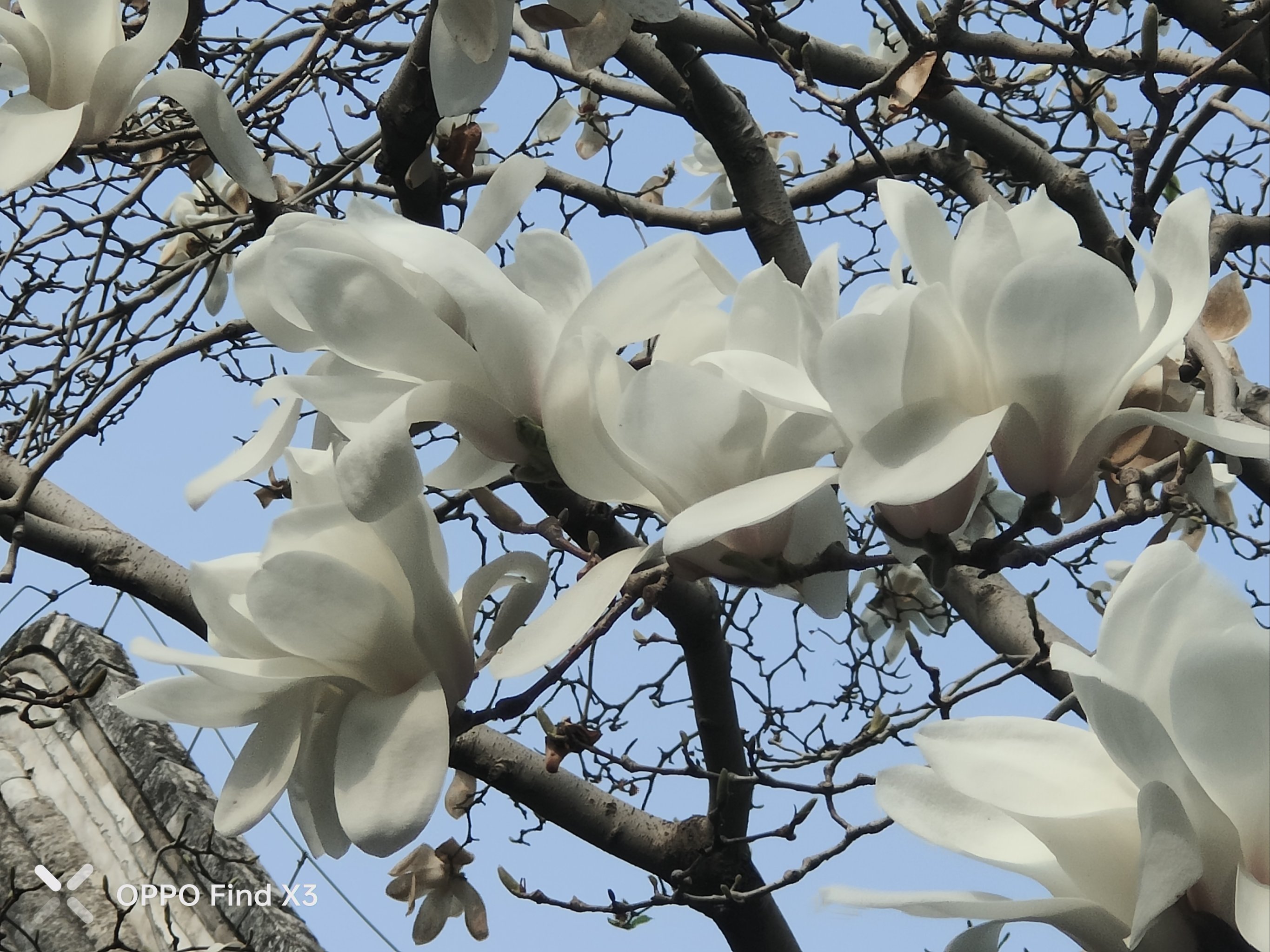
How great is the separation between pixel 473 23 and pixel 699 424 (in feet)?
0.63

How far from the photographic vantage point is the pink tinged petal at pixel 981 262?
352 mm

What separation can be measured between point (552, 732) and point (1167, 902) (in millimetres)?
316

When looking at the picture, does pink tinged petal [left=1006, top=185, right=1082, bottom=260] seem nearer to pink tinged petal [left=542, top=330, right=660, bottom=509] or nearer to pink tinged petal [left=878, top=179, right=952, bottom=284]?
pink tinged petal [left=878, top=179, right=952, bottom=284]

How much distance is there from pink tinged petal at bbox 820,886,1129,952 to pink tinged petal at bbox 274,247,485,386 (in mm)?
230

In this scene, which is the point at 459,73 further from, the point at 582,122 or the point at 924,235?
the point at 582,122

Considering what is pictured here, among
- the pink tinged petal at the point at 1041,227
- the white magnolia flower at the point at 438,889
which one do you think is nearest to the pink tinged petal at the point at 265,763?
the pink tinged petal at the point at 1041,227

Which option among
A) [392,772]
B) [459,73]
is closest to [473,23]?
[459,73]

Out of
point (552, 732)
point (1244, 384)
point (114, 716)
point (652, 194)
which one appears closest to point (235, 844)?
point (114, 716)

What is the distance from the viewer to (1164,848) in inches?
11.2

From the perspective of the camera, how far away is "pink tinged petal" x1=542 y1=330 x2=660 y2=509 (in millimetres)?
377

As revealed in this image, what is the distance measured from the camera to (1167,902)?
284mm

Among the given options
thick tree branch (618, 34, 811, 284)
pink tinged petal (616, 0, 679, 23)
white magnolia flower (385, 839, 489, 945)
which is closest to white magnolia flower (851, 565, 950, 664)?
thick tree branch (618, 34, 811, 284)

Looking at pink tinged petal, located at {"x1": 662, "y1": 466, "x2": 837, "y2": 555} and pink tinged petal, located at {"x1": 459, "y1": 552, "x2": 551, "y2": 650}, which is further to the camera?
pink tinged petal, located at {"x1": 459, "y1": 552, "x2": 551, "y2": 650}

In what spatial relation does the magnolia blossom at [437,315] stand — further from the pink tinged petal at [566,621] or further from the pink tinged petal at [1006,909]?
the pink tinged petal at [1006,909]
